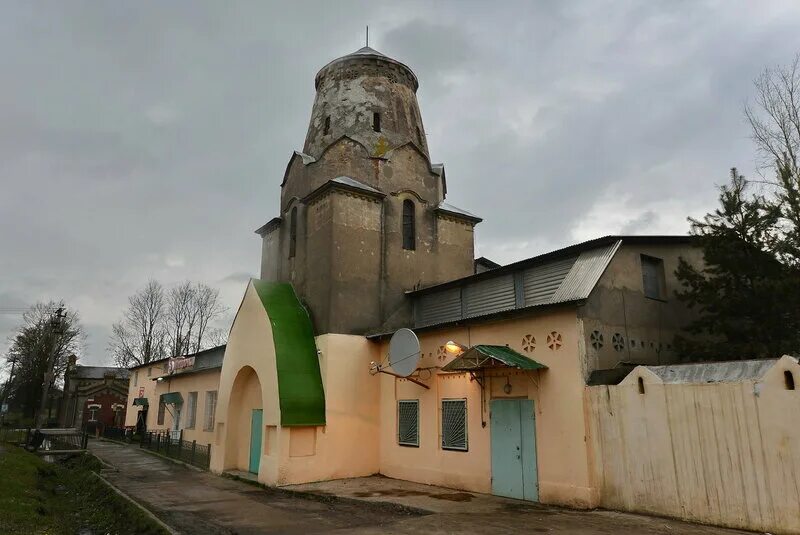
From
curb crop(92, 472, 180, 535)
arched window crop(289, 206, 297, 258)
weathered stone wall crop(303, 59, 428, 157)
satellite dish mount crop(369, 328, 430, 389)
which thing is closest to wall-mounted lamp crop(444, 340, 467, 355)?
satellite dish mount crop(369, 328, 430, 389)

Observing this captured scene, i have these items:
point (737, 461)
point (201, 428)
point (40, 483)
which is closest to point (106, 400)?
point (201, 428)

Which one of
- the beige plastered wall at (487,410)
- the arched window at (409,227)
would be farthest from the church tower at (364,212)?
the beige plastered wall at (487,410)

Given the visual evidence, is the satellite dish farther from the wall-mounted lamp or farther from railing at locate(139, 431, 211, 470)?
railing at locate(139, 431, 211, 470)

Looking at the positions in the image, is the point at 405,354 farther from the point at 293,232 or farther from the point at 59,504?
the point at 59,504

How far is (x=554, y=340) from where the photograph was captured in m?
11.1

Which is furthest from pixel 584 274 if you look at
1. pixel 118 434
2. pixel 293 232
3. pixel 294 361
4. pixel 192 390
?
pixel 118 434

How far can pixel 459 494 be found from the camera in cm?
1219

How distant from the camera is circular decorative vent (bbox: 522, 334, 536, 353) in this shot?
11633 mm

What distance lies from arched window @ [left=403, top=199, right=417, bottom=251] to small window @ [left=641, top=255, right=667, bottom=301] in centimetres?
784

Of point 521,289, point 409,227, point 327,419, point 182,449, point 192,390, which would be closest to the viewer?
point 521,289

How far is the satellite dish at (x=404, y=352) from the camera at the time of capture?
543 inches

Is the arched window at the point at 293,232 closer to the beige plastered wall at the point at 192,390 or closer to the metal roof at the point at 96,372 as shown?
the beige plastered wall at the point at 192,390

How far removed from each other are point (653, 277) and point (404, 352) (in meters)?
6.53

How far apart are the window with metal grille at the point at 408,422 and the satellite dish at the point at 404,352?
4.35 ft
